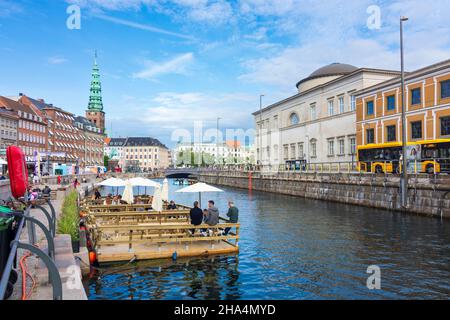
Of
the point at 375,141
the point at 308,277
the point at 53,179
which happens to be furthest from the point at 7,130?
the point at 308,277

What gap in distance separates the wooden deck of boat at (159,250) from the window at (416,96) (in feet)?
123

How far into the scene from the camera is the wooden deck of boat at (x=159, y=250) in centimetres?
1534

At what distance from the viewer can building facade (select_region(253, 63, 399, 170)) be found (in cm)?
6097

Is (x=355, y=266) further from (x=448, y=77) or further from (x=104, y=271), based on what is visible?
(x=448, y=77)

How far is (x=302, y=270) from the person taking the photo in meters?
15.1

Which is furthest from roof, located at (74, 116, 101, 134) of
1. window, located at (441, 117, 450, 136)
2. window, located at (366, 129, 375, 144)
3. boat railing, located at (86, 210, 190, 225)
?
boat railing, located at (86, 210, 190, 225)

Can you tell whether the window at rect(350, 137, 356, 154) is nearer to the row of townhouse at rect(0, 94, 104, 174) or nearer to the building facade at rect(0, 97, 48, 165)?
the row of townhouse at rect(0, 94, 104, 174)

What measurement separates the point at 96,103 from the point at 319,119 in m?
119

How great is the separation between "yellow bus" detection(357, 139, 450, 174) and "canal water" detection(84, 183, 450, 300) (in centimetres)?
1360

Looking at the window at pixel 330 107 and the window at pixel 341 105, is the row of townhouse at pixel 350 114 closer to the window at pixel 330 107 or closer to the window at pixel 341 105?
the window at pixel 330 107

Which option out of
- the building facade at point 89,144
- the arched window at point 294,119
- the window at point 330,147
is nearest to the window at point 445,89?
the window at point 330,147

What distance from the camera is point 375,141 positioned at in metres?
53.8
